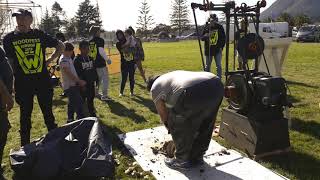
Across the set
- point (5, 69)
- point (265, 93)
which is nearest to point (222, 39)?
point (265, 93)

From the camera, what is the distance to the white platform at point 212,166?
414 centimetres

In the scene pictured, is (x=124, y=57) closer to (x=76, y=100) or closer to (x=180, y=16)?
(x=76, y=100)

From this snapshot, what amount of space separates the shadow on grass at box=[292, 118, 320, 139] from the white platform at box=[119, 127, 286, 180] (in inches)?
61.0

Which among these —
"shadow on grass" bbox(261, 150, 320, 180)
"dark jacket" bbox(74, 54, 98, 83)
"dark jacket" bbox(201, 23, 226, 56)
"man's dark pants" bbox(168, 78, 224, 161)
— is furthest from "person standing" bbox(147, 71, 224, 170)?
"dark jacket" bbox(201, 23, 226, 56)

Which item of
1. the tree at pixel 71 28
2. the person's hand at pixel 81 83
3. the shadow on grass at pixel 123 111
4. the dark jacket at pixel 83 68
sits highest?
the tree at pixel 71 28

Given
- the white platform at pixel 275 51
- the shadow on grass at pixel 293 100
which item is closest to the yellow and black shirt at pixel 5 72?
the white platform at pixel 275 51

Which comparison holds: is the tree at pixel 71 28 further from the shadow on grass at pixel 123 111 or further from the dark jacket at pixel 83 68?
the dark jacket at pixel 83 68

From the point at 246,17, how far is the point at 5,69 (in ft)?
11.0

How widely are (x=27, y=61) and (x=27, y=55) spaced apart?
8 cm

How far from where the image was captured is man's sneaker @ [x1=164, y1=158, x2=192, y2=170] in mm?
4289

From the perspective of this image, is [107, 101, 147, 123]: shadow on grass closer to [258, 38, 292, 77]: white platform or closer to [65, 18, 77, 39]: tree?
[258, 38, 292, 77]: white platform

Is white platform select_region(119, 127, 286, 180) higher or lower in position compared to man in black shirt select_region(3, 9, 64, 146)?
lower

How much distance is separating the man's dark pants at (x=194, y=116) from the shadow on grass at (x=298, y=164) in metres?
1.04

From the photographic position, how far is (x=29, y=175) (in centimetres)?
388
